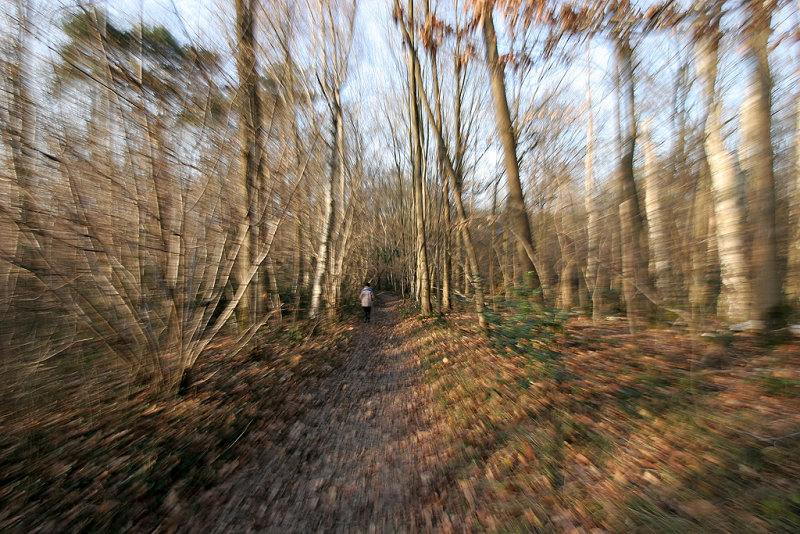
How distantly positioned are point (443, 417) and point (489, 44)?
24.0 feet

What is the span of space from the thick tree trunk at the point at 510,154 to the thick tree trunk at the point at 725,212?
2.68 m

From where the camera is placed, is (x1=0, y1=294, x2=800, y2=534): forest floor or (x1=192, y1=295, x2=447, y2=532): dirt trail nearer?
(x1=0, y1=294, x2=800, y2=534): forest floor

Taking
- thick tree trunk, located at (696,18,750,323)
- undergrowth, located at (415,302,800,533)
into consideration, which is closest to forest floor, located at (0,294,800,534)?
undergrowth, located at (415,302,800,533)

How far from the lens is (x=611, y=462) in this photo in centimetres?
280

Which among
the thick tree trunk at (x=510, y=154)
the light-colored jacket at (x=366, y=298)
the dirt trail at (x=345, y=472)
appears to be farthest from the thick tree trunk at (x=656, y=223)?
the light-colored jacket at (x=366, y=298)

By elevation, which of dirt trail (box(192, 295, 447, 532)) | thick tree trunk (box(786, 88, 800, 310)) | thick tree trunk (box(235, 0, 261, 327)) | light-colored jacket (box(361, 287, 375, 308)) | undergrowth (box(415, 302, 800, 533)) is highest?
thick tree trunk (box(235, 0, 261, 327))

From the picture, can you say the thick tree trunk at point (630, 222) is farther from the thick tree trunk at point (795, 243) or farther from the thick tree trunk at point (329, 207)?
the thick tree trunk at point (329, 207)

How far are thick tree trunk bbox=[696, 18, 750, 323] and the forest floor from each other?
27.2 inches

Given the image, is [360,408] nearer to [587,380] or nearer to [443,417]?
[443,417]

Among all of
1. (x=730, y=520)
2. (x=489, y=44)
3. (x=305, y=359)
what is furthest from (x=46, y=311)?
(x=489, y=44)

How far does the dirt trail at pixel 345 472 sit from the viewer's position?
2.77 meters

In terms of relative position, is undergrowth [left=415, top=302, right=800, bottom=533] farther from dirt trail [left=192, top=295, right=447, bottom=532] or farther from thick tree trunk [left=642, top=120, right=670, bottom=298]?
thick tree trunk [left=642, top=120, right=670, bottom=298]

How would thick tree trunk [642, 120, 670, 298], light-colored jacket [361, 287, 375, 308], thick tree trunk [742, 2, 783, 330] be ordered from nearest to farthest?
1. thick tree trunk [742, 2, 783, 330]
2. thick tree trunk [642, 120, 670, 298]
3. light-colored jacket [361, 287, 375, 308]

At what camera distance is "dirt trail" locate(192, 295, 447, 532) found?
2766 millimetres
